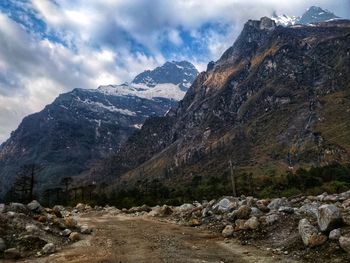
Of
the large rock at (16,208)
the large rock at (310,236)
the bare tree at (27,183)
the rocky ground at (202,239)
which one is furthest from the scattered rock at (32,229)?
the bare tree at (27,183)

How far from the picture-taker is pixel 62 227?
2930 centimetres

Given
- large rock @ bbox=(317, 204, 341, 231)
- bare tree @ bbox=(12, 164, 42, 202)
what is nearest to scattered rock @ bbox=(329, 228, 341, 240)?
large rock @ bbox=(317, 204, 341, 231)

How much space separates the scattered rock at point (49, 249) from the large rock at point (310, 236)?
11955 millimetres

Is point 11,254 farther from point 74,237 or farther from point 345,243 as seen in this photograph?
point 345,243

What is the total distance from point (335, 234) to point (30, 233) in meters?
16.0

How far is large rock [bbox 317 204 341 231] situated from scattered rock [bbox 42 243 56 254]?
41.9 ft

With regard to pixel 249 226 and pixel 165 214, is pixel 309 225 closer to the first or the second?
pixel 249 226

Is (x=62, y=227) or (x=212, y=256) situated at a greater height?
(x=62, y=227)

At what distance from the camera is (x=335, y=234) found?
18.3 metres

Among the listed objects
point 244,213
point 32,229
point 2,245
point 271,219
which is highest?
point 244,213

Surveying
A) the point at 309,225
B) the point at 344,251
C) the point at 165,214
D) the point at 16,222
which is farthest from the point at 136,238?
the point at 165,214

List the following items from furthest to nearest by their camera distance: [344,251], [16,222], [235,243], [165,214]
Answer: [165,214] → [16,222] → [235,243] → [344,251]

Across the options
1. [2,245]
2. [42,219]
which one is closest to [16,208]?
[42,219]

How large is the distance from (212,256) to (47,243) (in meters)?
9.16
